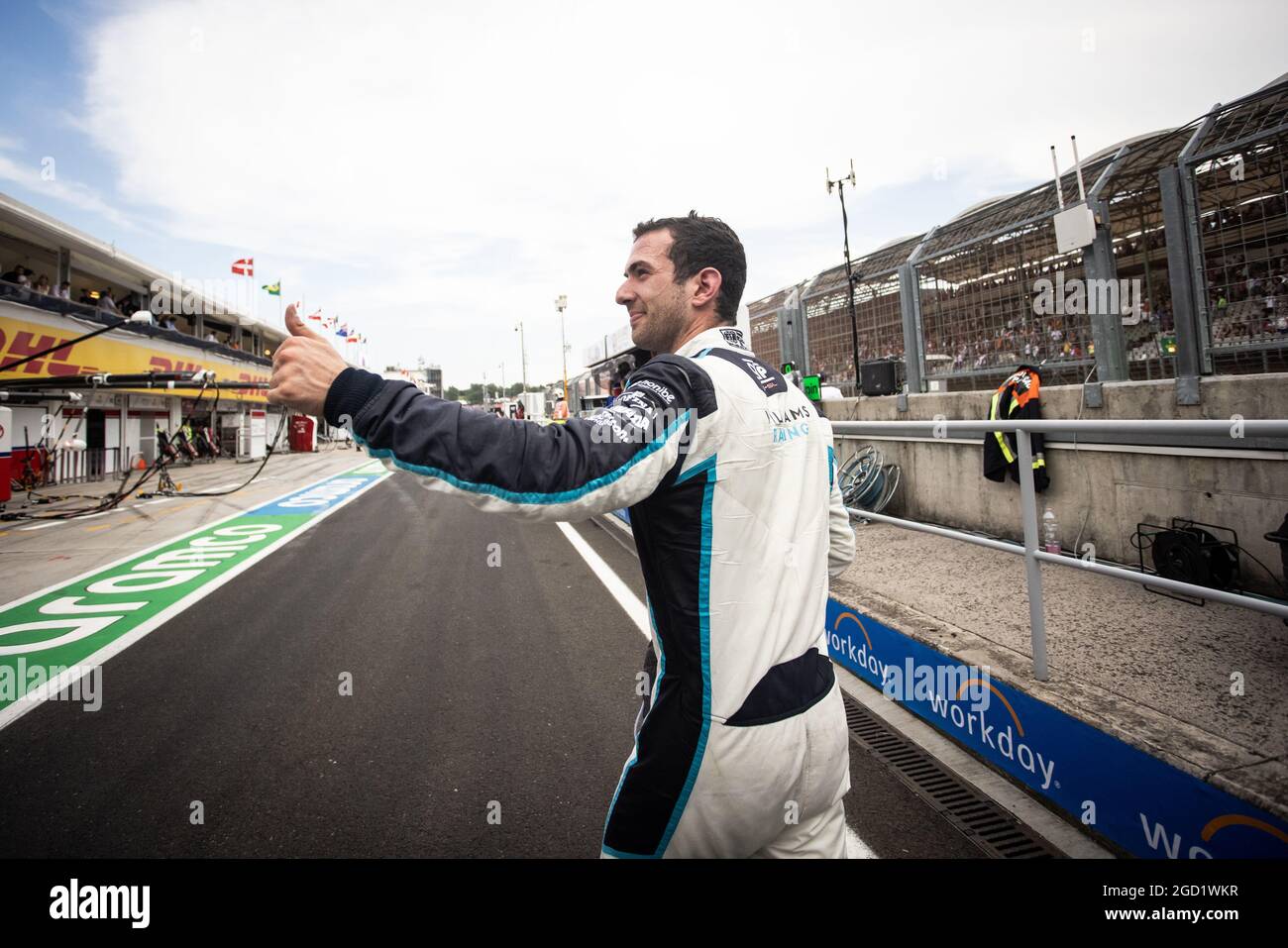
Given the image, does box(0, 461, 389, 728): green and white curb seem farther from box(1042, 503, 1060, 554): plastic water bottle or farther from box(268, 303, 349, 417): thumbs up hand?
box(1042, 503, 1060, 554): plastic water bottle

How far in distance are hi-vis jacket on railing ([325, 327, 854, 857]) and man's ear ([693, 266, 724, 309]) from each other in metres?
0.17

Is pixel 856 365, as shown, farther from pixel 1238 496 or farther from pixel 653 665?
pixel 653 665

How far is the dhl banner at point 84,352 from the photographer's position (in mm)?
16344

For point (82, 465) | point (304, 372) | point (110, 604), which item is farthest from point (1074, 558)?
point (82, 465)

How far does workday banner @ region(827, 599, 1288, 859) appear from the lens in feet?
6.81

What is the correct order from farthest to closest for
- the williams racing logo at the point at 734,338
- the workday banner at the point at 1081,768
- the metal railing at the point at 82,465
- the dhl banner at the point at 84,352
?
the metal railing at the point at 82,465 → the dhl banner at the point at 84,352 → the workday banner at the point at 1081,768 → the williams racing logo at the point at 734,338

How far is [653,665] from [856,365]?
10643mm

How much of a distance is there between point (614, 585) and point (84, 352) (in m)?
20.7

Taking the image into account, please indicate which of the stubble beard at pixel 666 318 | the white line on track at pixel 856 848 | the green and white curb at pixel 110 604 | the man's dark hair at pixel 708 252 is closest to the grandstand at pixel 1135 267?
the white line on track at pixel 856 848

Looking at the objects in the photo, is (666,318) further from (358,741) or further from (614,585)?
(614,585)

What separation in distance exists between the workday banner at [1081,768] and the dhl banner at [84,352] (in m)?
13.6

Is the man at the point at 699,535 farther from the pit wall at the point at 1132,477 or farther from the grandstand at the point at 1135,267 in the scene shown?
the grandstand at the point at 1135,267

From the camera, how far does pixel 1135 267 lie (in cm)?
616

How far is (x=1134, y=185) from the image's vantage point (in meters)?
6.05
